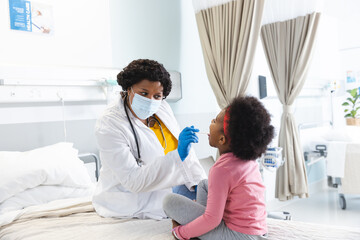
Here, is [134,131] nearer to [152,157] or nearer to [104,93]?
[152,157]

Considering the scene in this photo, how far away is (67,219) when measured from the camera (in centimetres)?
163

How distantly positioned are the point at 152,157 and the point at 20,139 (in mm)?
983

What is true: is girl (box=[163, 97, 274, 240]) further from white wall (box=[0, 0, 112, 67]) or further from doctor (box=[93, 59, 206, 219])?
white wall (box=[0, 0, 112, 67])

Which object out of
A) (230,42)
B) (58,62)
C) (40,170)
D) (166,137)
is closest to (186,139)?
(166,137)

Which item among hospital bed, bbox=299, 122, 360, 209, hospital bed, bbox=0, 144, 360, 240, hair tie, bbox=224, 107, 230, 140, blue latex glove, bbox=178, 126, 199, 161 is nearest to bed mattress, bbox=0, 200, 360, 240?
hospital bed, bbox=0, 144, 360, 240

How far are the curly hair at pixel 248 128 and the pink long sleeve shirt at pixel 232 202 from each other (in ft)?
0.18

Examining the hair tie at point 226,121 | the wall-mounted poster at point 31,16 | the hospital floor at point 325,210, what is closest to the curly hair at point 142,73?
the hair tie at point 226,121

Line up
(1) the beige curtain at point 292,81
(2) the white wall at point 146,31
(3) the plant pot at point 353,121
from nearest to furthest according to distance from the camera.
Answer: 1. (2) the white wall at point 146,31
2. (1) the beige curtain at point 292,81
3. (3) the plant pot at point 353,121

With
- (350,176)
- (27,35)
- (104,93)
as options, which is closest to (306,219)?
(350,176)

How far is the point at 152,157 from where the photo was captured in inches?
65.5

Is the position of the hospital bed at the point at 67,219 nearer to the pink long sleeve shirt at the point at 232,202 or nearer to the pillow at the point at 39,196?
the pillow at the point at 39,196

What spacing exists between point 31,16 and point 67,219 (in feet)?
4.43

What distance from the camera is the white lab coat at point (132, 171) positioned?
1.50 meters

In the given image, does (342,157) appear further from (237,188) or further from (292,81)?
(237,188)
